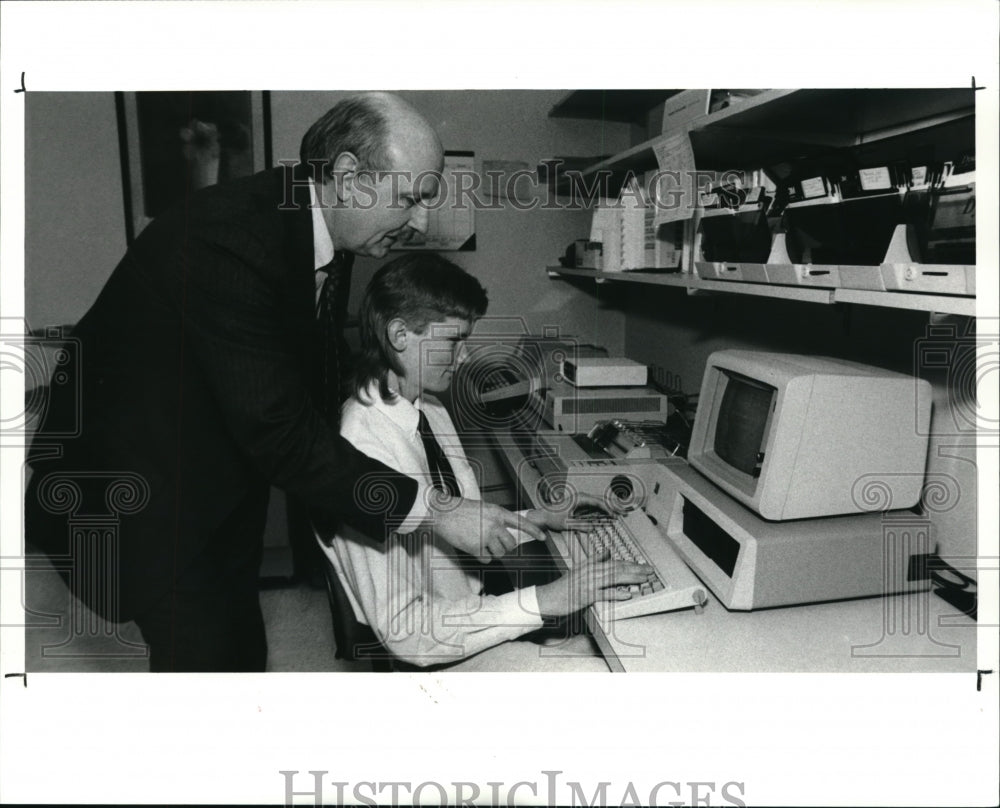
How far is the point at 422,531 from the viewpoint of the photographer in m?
1.43

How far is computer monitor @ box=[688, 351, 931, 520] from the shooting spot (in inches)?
48.9

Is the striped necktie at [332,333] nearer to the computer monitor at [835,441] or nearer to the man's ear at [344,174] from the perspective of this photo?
the man's ear at [344,174]

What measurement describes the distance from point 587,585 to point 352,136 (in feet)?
3.12

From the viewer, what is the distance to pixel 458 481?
179 cm

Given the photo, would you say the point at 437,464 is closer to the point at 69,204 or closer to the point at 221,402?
the point at 221,402

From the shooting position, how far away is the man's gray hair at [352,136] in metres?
1.39

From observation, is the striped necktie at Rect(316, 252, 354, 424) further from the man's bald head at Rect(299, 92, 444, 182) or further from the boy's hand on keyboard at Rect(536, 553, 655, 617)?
the boy's hand on keyboard at Rect(536, 553, 655, 617)

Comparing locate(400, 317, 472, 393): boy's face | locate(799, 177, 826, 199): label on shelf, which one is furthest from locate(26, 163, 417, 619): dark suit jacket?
locate(799, 177, 826, 199): label on shelf

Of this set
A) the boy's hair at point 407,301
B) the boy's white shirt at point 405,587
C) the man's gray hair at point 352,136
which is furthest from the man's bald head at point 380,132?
the boy's white shirt at point 405,587

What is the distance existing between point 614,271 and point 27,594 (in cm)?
168

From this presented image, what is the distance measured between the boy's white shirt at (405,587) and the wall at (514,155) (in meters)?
0.44

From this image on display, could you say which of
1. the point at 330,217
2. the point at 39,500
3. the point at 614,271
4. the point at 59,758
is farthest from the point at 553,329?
the point at 59,758

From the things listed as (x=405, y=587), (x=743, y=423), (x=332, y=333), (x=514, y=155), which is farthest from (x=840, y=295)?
(x=514, y=155)

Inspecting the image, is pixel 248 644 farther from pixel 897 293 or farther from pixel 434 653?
pixel 897 293
